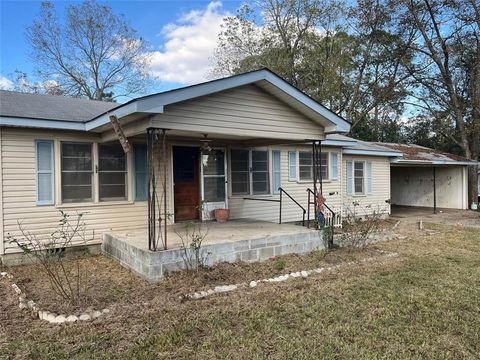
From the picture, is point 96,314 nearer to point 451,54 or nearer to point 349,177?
point 349,177

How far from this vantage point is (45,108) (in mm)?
7590

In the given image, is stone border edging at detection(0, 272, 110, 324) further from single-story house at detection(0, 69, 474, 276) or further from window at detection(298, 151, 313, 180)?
window at detection(298, 151, 313, 180)

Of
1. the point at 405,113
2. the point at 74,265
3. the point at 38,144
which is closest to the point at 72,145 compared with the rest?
the point at 38,144

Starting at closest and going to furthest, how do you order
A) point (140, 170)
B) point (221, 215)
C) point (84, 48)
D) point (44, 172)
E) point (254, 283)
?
point (254, 283), point (44, 172), point (140, 170), point (221, 215), point (84, 48)

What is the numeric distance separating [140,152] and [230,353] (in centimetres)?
554

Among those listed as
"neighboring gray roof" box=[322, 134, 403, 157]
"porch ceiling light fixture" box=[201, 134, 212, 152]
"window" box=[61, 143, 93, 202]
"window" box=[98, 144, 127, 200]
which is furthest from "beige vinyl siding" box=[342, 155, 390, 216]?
"window" box=[61, 143, 93, 202]

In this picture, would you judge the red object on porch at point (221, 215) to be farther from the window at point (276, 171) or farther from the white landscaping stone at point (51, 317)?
the white landscaping stone at point (51, 317)

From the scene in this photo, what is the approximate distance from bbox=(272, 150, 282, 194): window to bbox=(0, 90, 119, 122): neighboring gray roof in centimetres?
474

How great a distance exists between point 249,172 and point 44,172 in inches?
195

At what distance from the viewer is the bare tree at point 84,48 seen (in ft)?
76.8

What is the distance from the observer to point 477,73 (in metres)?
19.0

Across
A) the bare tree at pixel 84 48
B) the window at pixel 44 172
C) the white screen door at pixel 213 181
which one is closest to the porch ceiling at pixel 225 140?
the white screen door at pixel 213 181

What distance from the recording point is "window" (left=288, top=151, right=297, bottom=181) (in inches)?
431

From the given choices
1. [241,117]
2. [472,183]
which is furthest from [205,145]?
[472,183]
